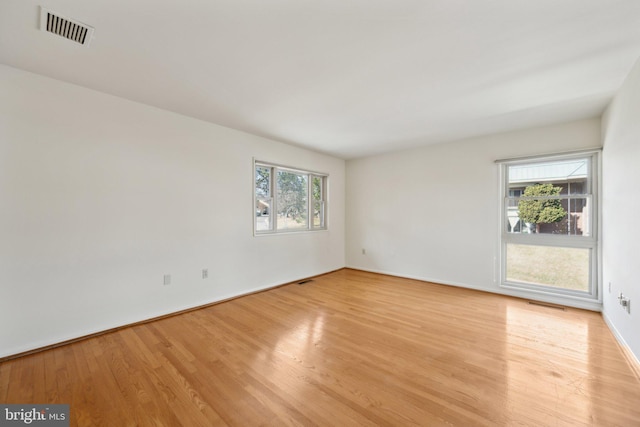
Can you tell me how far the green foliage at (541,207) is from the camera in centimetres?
354

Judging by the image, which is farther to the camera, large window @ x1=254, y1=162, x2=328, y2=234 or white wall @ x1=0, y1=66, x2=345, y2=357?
large window @ x1=254, y1=162, x2=328, y2=234

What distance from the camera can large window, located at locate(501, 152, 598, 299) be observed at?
3334 millimetres

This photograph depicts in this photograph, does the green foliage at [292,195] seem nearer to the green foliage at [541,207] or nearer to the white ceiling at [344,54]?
the white ceiling at [344,54]

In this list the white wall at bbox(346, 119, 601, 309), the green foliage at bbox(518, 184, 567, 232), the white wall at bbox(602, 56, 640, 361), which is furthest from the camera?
the white wall at bbox(346, 119, 601, 309)

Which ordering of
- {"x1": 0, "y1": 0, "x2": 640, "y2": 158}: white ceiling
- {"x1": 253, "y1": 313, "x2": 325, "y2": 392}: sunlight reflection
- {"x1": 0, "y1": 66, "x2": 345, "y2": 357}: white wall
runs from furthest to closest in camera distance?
{"x1": 0, "y1": 66, "x2": 345, "y2": 357}: white wall → {"x1": 253, "y1": 313, "x2": 325, "y2": 392}: sunlight reflection → {"x1": 0, "y1": 0, "x2": 640, "y2": 158}: white ceiling

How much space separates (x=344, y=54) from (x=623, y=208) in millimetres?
2922

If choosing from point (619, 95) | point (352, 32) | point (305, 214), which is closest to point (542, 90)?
point (619, 95)

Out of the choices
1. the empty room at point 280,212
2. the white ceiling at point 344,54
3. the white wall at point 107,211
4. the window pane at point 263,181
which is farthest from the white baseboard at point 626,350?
the window pane at point 263,181

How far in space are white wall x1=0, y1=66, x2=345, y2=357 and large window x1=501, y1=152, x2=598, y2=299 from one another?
3.95 meters

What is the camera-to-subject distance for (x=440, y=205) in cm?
446

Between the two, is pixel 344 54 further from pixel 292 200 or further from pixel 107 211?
pixel 292 200

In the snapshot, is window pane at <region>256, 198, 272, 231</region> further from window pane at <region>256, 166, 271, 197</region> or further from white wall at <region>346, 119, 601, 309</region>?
white wall at <region>346, 119, 601, 309</region>

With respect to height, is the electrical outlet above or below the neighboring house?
below

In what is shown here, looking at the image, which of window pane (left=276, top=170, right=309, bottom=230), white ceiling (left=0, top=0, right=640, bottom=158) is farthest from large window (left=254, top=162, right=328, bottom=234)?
white ceiling (left=0, top=0, right=640, bottom=158)
